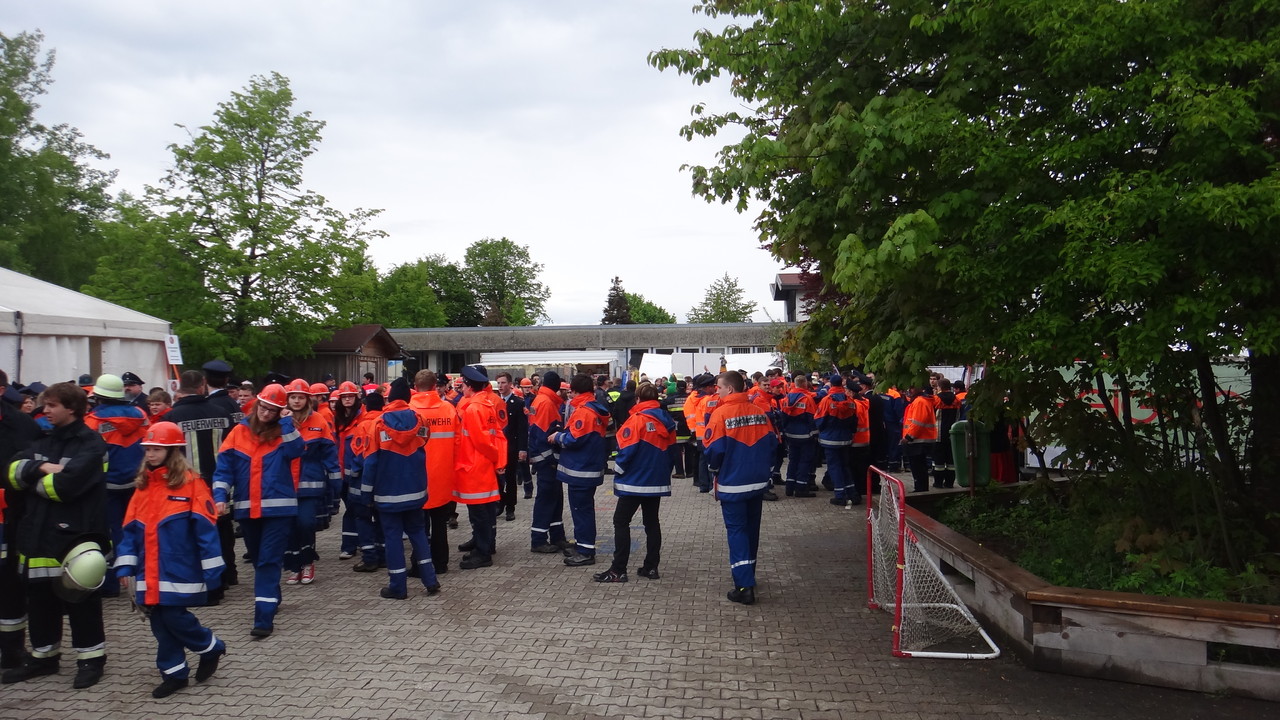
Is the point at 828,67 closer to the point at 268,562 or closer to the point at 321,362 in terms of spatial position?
the point at 268,562

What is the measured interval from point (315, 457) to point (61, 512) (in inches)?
96.3

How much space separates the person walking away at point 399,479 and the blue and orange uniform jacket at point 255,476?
878 millimetres

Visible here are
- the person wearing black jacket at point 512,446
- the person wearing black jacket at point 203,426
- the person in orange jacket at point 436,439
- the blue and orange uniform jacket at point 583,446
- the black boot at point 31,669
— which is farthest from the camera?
the person wearing black jacket at point 512,446

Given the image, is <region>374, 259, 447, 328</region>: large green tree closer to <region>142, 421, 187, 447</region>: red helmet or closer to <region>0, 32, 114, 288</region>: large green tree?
<region>0, 32, 114, 288</region>: large green tree

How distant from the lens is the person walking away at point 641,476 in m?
7.57

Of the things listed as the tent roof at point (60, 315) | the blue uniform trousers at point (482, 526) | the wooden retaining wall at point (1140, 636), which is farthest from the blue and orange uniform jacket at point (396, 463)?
the tent roof at point (60, 315)

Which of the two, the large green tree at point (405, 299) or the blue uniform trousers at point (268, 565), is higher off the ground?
the large green tree at point (405, 299)

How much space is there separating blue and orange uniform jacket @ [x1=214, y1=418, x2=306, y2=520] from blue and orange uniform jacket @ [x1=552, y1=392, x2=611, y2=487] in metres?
2.82

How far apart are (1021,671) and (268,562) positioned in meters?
5.43

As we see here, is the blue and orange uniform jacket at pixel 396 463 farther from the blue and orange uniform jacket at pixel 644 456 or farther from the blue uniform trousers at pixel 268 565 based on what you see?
the blue and orange uniform jacket at pixel 644 456

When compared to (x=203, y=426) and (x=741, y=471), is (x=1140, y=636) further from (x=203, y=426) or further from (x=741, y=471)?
(x=203, y=426)

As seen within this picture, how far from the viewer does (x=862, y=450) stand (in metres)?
12.4

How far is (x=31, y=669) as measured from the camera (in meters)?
5.32

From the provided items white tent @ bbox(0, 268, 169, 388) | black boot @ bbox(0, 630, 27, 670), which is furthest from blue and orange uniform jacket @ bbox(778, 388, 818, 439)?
white tent @ bbox(0, 268, 169, 388)
